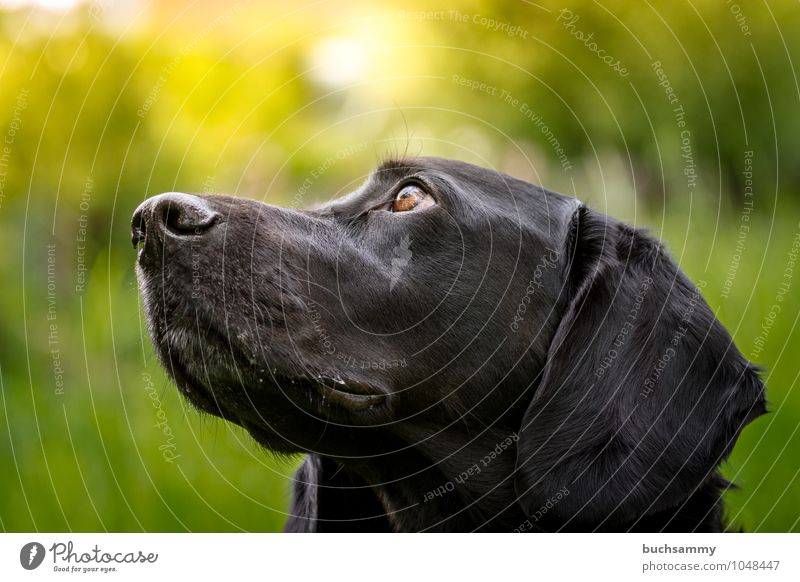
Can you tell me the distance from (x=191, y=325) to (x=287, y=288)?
1.23 ft

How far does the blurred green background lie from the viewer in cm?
564

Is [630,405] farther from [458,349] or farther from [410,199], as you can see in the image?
[410,199]

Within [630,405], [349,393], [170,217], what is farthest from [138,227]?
[630,405]

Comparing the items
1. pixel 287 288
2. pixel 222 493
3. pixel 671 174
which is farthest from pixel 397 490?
pixel 671 174

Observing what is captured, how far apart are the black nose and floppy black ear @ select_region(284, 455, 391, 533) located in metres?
1.26

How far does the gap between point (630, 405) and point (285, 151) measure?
4.65 metres

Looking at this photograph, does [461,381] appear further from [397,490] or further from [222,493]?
[222,493]

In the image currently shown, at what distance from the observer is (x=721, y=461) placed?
3334 millimetres

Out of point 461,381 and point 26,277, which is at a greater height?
point 461,381

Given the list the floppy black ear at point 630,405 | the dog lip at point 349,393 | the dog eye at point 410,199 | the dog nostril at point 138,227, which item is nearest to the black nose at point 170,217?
the dog nostril at point 138,227

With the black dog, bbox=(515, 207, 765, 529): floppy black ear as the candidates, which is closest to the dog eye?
the black dog
